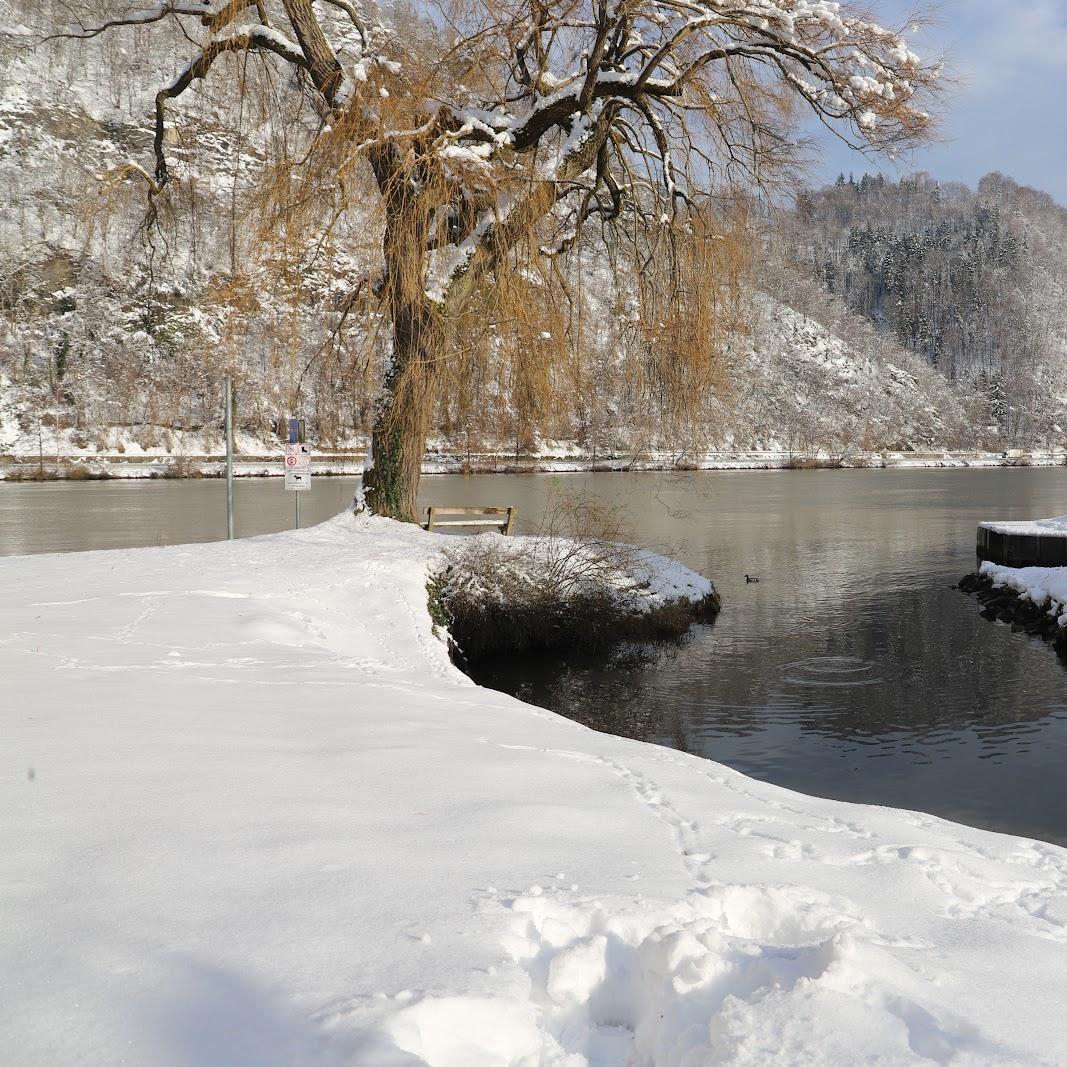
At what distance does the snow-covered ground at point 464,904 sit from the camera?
2.27 m

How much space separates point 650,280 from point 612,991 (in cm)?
1307

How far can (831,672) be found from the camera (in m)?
12.8

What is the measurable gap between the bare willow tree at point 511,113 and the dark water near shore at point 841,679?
4302 mm

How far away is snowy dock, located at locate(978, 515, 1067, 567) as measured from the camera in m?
21.5

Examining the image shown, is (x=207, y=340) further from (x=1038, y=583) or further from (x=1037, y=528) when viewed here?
(x=1037, y=528)

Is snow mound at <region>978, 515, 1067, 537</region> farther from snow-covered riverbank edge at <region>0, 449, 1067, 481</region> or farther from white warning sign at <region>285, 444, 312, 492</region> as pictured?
snow-covered riverbank edge at <region>0, 449, 1067, 481</region>

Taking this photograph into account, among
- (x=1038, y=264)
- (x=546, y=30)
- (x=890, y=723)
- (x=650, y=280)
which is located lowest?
(x=890, y=723)

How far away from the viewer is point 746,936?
289 cm

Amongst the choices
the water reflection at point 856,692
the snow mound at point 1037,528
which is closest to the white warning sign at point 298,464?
the water reflection at point 856,692

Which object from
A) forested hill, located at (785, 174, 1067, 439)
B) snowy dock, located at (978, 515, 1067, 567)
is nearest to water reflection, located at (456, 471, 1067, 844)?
snowy dock, located at (978, 515, 1067, 567)

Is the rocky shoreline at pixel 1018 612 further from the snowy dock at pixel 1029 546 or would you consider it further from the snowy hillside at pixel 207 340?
the snowy hillside at pixel 207 340

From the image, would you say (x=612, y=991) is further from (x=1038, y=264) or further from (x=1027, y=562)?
(x=1038, y=264)

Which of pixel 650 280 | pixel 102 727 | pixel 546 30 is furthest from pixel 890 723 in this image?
pixel 546 30

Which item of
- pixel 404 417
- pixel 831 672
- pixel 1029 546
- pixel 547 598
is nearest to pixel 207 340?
pixel 404 417
